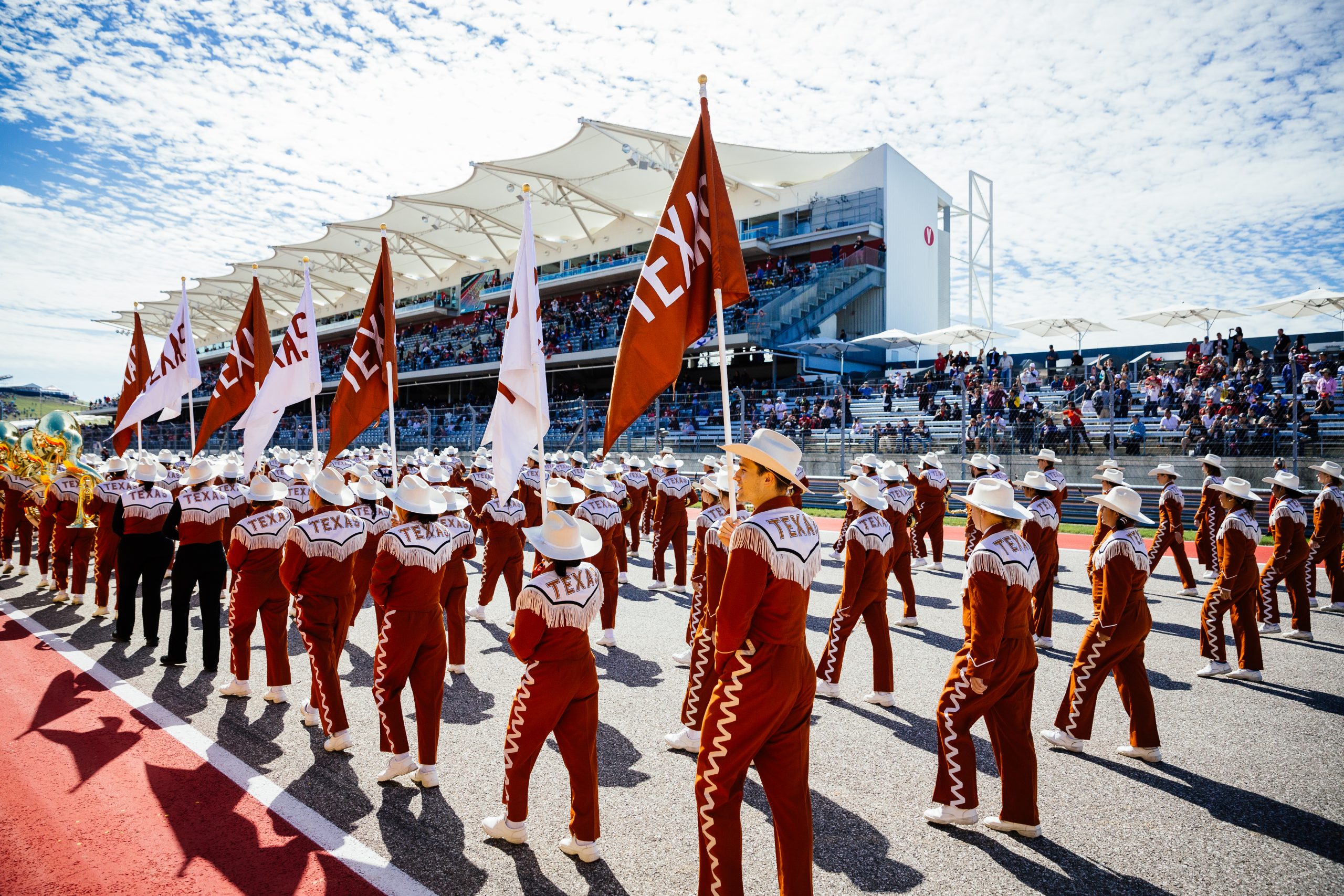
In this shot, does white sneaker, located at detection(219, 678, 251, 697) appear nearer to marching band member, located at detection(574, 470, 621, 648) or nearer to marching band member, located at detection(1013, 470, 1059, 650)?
marching band member, located at detection(574, 470, 621, 648)

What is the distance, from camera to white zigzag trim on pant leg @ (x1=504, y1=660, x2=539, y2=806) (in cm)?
392

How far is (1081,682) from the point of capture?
17.4 feet

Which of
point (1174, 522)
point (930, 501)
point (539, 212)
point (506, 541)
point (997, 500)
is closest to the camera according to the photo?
point (997, 500)

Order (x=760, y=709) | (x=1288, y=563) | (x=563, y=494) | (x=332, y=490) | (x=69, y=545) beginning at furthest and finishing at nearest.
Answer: (x=69, y=545), (x=1288, y=563), (x=563, y=494), (x=332, y=490), (x=760, y=709)

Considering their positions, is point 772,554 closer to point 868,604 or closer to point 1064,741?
point 868,604

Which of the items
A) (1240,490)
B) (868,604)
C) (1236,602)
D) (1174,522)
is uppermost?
(1240,490)

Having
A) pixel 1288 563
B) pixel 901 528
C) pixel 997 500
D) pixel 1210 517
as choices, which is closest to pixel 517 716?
pixel 997 500

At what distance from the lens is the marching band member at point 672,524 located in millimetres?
11406

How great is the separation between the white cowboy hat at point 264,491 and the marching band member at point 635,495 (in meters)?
6.34

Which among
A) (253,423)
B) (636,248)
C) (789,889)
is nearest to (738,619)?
(789,889)

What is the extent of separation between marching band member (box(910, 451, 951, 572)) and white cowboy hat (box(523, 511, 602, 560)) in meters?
8.75

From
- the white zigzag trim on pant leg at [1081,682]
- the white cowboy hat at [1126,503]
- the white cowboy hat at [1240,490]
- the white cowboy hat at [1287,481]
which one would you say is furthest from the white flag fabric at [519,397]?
the white cowboy hat at [1287,481]

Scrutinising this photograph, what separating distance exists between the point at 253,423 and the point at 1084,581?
11459 millimetres

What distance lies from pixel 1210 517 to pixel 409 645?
35.6 ft
